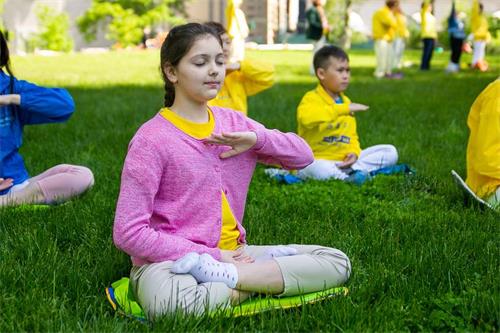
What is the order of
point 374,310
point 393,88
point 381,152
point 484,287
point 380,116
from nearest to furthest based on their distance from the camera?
point 374,310
point 484,287
point 381,152
point 380,116
point 393,88

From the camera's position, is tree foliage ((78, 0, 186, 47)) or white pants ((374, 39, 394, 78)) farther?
tree foliage ((78, 0, 186, 47))

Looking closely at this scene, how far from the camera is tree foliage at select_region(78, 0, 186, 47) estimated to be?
91.3 feet

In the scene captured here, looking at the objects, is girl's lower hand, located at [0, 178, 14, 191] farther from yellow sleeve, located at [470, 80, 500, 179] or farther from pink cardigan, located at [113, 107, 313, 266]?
yellow sleeve, located at [470, 80, 500, 179]

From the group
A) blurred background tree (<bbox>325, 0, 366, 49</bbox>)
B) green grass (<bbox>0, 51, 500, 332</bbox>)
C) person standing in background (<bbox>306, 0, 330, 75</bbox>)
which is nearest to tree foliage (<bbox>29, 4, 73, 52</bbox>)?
blurred background tree (<bbox>325, 0, 366, 49</bbox>)

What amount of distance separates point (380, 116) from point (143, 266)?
18.1 feet

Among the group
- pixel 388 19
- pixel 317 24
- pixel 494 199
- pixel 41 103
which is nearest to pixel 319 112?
pixel 494 199

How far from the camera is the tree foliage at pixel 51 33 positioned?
26594 mm

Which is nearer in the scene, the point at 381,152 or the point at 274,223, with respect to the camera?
the point at 274,223

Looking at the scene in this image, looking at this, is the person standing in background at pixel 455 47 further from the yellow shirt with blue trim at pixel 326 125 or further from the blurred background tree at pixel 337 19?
the blurred background tree at pixel 337 19

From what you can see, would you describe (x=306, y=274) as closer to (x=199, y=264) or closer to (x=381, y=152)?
(x=199, y=264)

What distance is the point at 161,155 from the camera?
282 centimetres

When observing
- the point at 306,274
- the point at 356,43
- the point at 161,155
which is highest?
the point at 161,155

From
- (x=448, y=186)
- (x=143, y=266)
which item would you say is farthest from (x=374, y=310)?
(x=448, y=186)

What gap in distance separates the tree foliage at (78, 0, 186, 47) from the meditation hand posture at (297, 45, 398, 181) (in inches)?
915
